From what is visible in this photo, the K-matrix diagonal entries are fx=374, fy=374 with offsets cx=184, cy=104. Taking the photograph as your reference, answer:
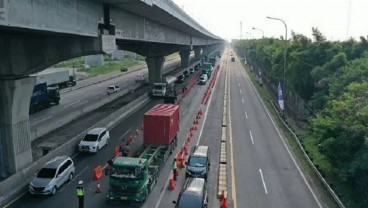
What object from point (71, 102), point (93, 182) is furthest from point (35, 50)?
point (71, 102)

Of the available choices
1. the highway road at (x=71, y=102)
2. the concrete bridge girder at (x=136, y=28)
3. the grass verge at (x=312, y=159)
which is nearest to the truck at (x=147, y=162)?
the concrete bridge girder at (x=136, y=28)

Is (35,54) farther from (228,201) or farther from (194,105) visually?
(194,105)

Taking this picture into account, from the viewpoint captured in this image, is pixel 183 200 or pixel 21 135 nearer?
Answer: pixel 183 200

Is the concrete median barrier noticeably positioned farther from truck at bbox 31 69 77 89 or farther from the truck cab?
truck at bbox 31 69 77 89

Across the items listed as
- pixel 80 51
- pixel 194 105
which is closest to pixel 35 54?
pixel 80 51

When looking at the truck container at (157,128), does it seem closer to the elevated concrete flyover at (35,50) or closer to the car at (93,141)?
the car at (93,141)

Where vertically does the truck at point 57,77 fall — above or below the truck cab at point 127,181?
above
